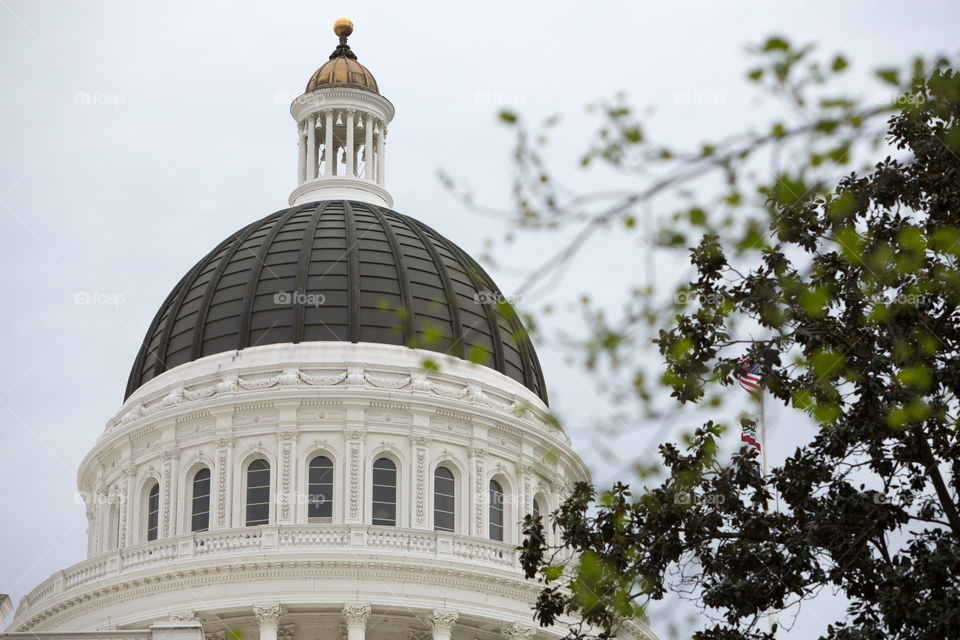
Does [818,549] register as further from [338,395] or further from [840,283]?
[338,395]

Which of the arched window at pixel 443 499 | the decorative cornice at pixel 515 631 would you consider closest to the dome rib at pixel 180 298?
the arched window at pixel 443 499

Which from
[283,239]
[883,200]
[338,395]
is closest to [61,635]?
[883,200]

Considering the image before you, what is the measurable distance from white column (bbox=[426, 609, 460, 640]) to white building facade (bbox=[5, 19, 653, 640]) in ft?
0.20

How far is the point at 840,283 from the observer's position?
23.3m

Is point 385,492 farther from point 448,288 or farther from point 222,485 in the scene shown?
point 448,288

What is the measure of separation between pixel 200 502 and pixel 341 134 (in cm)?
1872

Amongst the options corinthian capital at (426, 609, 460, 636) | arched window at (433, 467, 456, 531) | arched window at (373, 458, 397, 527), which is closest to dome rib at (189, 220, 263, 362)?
arched window at (373, 458, 397, 527)

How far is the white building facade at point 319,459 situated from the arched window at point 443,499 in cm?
6

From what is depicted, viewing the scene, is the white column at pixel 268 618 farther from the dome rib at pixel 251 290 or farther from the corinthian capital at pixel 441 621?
the dome rib at pixel 251 290

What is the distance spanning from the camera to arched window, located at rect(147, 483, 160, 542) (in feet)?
188

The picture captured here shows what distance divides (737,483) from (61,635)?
1205 centimetres

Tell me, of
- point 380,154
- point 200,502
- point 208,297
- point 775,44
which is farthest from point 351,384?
point 775,44

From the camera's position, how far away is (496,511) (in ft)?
187

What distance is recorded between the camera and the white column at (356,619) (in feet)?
164
